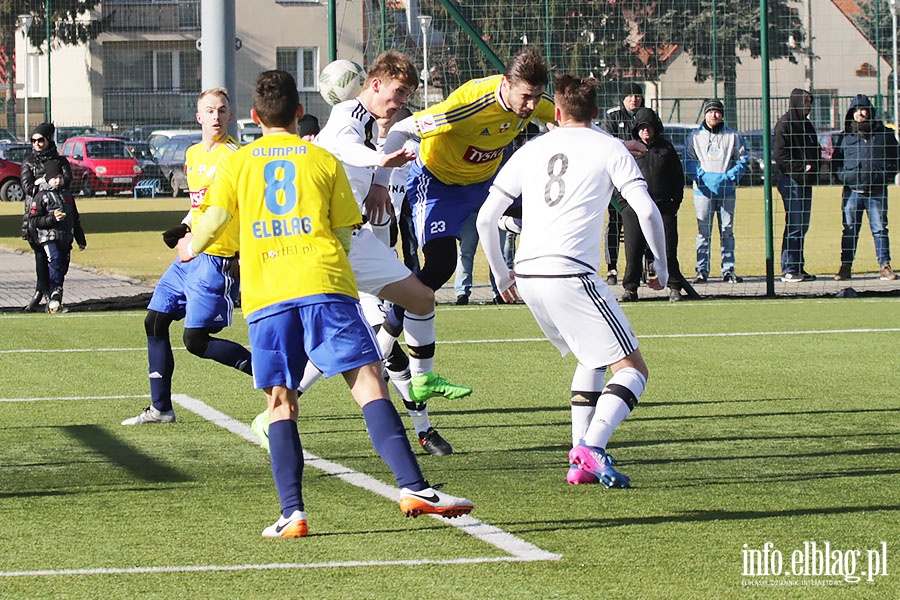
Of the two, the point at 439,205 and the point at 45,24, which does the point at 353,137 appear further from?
the point at 45,24

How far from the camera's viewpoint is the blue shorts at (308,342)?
18.0 ft

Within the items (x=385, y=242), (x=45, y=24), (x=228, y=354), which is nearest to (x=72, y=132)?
(x=45, y=24)

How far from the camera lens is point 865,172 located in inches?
653

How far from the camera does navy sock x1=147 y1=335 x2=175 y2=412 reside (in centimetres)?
848

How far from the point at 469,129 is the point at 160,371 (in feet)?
7.58

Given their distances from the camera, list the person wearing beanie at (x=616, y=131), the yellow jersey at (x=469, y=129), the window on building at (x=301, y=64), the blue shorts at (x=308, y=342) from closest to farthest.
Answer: the blue shorts at (x=308, y=342), the yellow jersey at (x=469, y=129), the person wearing beanie at (x=616, y=131), the window on building at (x=301, y=64)

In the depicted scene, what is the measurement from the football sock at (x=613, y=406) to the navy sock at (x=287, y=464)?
151cm

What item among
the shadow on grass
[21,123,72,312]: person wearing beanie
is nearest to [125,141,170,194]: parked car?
[21,123,72,312]: person wearing beanie

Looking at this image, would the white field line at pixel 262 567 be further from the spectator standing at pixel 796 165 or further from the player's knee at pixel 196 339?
the spectator standing at pixel 796 165

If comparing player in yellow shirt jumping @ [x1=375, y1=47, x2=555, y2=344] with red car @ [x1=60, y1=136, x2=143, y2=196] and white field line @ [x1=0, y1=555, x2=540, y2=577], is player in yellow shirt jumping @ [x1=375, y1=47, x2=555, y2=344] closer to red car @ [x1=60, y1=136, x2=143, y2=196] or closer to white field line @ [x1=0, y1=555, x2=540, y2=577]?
white field line @ [x1=0, y1=555, x2=540, y2=577]

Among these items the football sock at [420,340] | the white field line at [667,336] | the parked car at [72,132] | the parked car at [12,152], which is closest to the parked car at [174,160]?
the parked car at [72,132]

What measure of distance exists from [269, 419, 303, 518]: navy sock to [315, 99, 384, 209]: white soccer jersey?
5.80ft

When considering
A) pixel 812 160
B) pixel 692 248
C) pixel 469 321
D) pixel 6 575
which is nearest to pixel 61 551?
pixel 6 575

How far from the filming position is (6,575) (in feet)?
16.6
